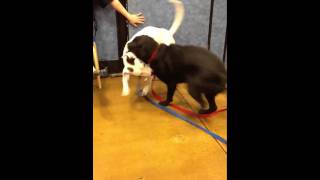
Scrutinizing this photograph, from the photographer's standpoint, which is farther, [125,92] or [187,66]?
[125,92]

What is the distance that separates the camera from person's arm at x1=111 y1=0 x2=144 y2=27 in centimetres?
97

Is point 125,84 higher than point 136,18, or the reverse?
point 136,18

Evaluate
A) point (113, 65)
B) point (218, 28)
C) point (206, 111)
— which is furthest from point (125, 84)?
point (218, 28)

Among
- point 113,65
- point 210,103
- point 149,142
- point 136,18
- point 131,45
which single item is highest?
point 136,18

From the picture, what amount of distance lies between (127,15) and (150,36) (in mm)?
149

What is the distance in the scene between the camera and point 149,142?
39.9 inches

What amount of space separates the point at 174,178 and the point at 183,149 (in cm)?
16

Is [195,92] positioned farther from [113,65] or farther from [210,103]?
[113,65]

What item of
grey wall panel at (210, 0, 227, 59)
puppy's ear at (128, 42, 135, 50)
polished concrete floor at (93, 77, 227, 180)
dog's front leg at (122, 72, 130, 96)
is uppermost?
grey wall panel at (210, 0, 227, 59)

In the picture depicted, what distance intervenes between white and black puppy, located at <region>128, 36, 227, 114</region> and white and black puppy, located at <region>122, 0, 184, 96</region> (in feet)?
0.07

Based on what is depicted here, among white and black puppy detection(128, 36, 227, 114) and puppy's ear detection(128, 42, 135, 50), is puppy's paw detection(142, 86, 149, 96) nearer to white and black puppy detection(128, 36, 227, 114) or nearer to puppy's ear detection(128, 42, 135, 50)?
white and black puppy detection(128, 36, 227, 114)

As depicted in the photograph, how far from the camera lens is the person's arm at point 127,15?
3.18 ft

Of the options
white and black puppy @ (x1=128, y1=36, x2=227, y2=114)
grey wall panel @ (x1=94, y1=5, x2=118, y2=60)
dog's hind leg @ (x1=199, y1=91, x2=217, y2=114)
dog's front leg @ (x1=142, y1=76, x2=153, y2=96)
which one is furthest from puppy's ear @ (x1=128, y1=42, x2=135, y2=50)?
dog's hind leg @ (x1=199, y1=91, x2=217, y2=114)
